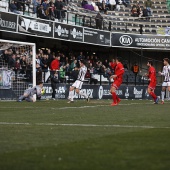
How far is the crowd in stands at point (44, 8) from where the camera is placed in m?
34.2

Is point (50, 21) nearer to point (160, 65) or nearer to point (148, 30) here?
point (148, 30)

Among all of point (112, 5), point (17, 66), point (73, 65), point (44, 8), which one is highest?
point (112, 5)

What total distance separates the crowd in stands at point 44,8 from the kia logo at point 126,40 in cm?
684

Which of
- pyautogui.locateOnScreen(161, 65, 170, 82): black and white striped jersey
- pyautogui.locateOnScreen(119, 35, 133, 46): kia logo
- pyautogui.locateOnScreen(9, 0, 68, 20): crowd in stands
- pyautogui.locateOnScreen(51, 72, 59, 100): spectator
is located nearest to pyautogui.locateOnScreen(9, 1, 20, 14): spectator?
pyautogui.locateOnScreen(9, 0, 68, 20): crowd in stands

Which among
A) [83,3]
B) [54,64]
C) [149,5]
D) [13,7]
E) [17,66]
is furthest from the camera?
[149,5]

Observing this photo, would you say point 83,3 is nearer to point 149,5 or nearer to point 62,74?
point 149,5

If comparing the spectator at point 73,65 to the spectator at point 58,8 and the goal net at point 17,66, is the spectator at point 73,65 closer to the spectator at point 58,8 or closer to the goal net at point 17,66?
the spectator at point 58,8

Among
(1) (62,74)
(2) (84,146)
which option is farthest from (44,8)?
(2) (84,146)

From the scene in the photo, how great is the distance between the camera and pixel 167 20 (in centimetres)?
4972

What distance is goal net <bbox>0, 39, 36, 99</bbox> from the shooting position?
29697mm

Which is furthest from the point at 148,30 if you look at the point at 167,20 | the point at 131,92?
the point at 131,92

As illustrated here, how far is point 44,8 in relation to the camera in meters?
37.4

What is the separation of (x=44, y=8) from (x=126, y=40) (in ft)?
34.1

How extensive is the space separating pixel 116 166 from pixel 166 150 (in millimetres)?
1637
